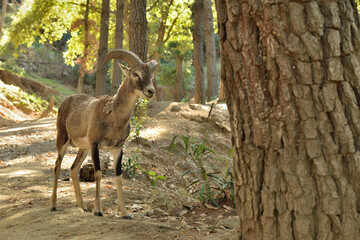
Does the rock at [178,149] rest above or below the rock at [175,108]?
below

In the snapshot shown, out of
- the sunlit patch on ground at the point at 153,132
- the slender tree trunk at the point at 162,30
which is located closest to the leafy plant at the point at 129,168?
the sunlit patch on ground at the point at 153,132

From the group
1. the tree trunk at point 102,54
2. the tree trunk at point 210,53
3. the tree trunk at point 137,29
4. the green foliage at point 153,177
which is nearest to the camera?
the green foliage at point 153,177

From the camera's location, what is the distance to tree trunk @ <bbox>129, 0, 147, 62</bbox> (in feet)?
40.8

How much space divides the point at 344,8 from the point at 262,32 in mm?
621

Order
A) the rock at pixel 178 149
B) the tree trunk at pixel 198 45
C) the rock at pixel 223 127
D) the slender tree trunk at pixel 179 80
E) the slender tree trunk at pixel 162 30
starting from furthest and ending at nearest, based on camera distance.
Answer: the slender tree trunk at pixel 179 80 < the slender tree trunk at pixel 162 30 < the tree trunk at pixel 198 45 < the rock at pixel 223 127 < the rock at pixel 178 149

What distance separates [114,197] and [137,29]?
697cm

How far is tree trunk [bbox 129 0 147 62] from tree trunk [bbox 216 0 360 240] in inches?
375

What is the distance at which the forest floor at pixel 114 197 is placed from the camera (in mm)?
4727

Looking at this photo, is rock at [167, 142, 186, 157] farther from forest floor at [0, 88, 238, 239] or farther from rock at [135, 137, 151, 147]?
rock at [135, 137, 151, 147]

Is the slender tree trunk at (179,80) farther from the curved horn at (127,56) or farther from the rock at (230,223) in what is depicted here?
the rock at (230,223)

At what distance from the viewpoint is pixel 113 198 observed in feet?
22.4

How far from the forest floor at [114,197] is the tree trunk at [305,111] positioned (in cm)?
101

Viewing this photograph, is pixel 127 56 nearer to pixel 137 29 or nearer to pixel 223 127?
pixel 137 29

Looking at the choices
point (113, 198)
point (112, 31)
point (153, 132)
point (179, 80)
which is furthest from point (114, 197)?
point (112, 31)
